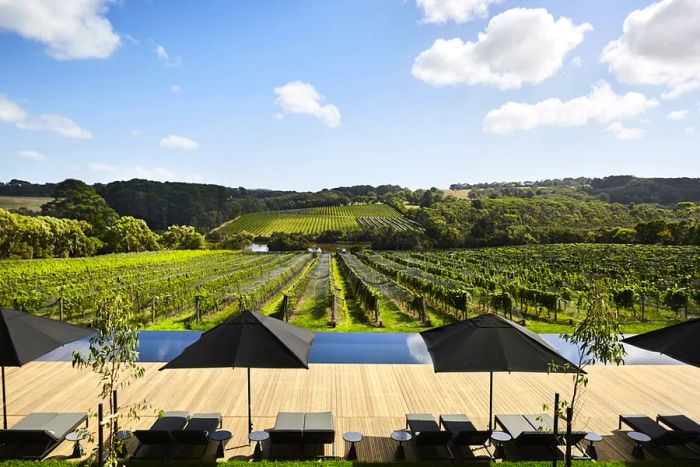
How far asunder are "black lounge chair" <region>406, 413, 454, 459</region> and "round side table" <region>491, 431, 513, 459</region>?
2.04 ft

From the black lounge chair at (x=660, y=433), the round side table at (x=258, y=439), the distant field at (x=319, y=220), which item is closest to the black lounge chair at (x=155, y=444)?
the round side table at (x=258, y=439)

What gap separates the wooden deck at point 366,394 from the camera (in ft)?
25.0

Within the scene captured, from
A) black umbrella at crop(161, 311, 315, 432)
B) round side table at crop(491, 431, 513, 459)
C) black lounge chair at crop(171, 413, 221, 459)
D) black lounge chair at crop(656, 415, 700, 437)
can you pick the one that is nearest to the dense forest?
black lounge chair at crop(171, 413, 221, 459)

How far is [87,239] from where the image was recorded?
55.3 m

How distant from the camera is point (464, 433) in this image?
6.19 m

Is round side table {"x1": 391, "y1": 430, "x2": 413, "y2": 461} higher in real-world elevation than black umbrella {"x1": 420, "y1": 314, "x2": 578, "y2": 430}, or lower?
lower

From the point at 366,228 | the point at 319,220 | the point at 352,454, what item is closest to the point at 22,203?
the point at 319,220

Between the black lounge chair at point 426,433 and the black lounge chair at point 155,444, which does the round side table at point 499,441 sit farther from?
the black lounge chair at point 155,444

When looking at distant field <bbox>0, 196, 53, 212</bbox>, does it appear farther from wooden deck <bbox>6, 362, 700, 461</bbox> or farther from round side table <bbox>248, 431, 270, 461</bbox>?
round side table <bbox>248, 431, 270, 461</bbox>

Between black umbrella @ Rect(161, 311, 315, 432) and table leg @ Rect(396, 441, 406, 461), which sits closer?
black umbrella @ Rect(161, 311, 315, 432)

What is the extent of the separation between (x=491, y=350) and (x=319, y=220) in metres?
91.9

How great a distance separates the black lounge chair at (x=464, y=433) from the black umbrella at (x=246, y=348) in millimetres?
2400

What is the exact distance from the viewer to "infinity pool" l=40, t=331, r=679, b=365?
37.8ft

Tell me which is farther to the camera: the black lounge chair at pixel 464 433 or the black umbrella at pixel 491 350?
the black lounge chair at pixel 464 433
